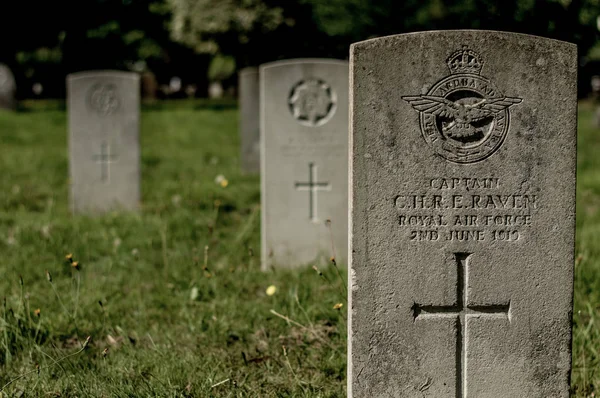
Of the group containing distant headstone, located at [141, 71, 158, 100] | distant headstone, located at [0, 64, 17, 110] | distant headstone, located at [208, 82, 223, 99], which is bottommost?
distant headstone, located at [0, 64, 17, 110]

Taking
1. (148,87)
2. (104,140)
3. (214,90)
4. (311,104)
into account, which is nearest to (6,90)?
(148,87)

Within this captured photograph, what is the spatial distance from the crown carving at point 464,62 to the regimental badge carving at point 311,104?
276cm

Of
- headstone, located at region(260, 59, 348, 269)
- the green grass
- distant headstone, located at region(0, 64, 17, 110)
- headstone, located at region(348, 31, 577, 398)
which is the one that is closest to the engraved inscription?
headstone, located at region(348, 31, 577, 398)

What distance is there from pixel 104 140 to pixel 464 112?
17.8 feet

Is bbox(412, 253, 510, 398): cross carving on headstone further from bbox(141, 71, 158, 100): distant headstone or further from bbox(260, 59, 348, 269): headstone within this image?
bbox(141, 71, 158, 100): distant headstone

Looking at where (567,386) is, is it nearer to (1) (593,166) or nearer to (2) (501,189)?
(2) (501,189)

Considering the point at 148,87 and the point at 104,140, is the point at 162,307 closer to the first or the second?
the point at 104,140

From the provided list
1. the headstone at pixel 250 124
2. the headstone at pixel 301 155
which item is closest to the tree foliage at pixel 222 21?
the headstone at pixel 250 124

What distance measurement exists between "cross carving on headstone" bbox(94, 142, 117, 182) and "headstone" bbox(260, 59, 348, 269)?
262 centimetres

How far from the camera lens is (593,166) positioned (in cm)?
1022

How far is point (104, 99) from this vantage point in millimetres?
7590

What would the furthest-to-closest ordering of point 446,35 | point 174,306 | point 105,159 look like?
1. point 105,159
2. point 174,306
3. point 446,35

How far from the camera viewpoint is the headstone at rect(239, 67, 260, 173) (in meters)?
9.85

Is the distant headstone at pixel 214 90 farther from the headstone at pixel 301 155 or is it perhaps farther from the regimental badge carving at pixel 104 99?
the headstone at pixel 301 155
